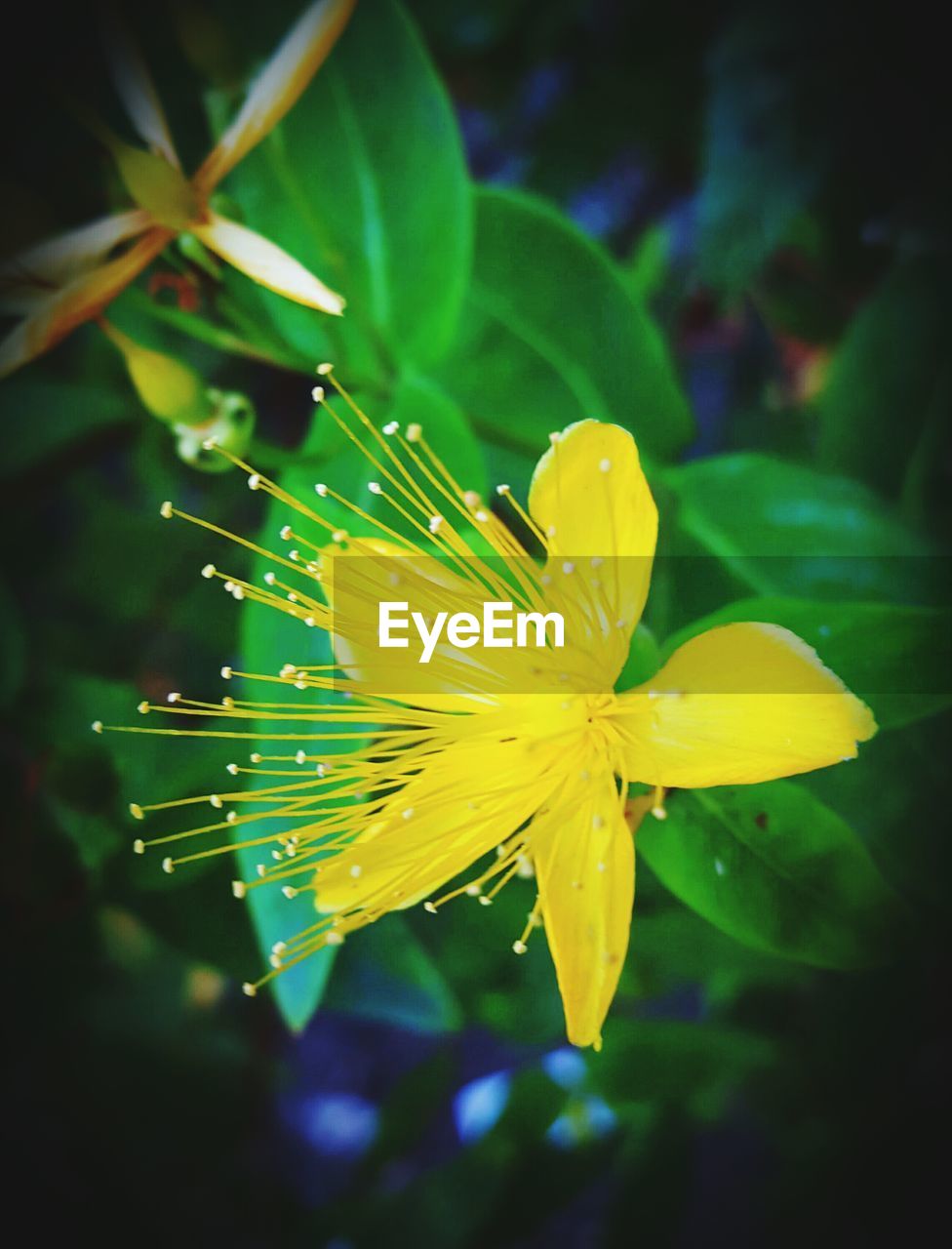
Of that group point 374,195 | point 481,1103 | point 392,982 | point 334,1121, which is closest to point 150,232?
point 374,195

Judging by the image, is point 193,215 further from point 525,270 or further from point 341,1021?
point 341,1021

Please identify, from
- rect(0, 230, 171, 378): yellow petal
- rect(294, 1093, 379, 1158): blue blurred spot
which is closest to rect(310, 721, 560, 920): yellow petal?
rect(0, 230, 171, 378): yellow petal

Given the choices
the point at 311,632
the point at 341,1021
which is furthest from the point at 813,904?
the point at 341,1021

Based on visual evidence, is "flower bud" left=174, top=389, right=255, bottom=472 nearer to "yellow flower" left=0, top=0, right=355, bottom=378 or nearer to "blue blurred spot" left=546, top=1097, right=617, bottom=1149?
"yellow flower" left=0, top=0, right=355, bottom=378

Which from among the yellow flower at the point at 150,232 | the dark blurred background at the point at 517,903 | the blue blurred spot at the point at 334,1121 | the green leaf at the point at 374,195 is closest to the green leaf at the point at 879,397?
the dark blurred background at the point at 517,903

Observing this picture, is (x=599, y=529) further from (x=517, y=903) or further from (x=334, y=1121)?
(x=334, y=1121)

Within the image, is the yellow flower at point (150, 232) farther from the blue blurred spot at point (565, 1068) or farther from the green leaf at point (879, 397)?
the blue blurred spot at point (565, 1068)

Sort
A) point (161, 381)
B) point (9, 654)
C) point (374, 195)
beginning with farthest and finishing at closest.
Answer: point (9, 654)
point (374, 195)
point (161, 381)
